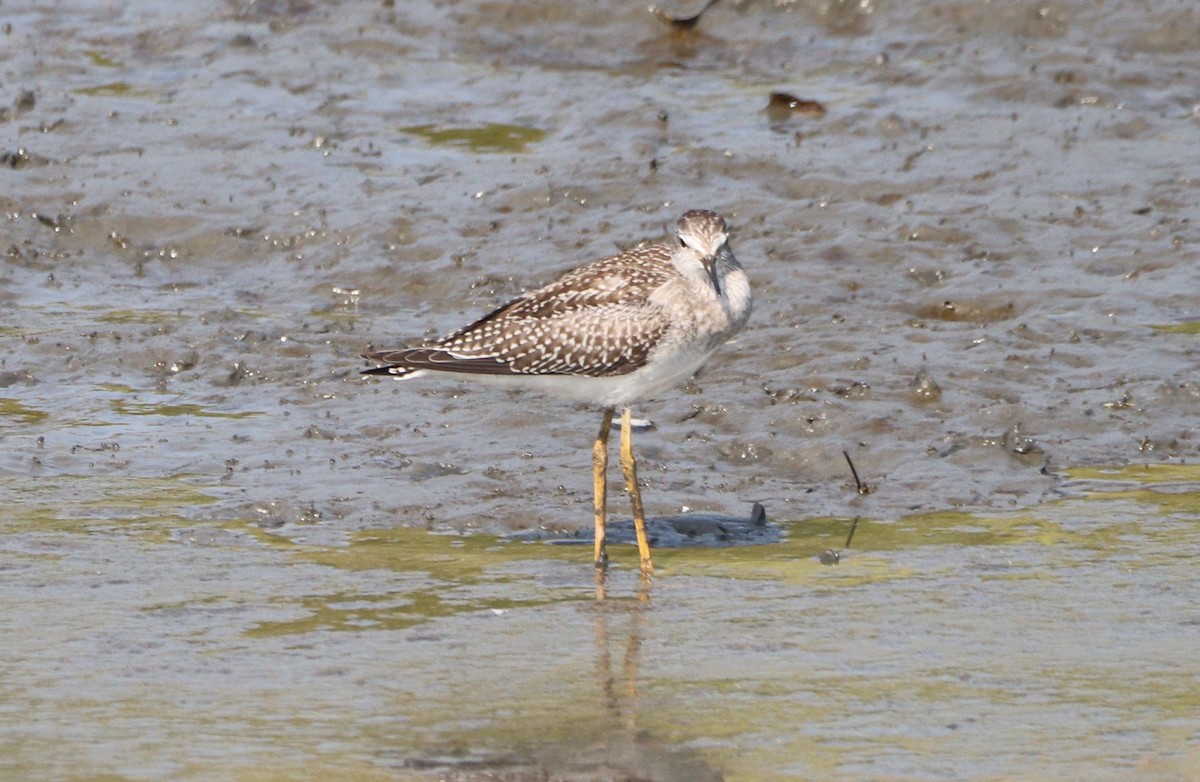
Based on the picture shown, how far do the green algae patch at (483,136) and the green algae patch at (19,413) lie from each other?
4.78m

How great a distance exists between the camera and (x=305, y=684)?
21.7 ft

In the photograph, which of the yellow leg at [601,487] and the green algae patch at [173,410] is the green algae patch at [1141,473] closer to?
the yellow leg at [601,487]

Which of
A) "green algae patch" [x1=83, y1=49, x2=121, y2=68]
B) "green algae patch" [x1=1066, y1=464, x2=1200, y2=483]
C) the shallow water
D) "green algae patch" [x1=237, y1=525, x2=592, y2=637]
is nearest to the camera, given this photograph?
the shallow water

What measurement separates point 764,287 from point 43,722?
6.26m

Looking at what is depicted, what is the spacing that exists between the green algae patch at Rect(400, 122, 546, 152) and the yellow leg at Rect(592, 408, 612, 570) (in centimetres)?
557

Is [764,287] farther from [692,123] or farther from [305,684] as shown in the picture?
[305,684]

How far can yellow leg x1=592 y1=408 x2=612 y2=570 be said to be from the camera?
26.7ft

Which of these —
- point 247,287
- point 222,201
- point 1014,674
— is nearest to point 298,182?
point 222,201

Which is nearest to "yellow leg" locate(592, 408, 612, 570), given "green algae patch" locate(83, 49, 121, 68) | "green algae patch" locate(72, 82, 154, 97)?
"green algae patch" locate(72, 82, 154, 97)

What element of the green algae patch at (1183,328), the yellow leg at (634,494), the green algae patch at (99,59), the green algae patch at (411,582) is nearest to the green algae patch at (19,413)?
the green algae patch at (411,582)

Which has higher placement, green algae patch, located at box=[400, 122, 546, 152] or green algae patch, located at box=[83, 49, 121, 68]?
green algae patch, located at box=[83, 49, 121, 68]

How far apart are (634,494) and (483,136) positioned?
6.48 meters

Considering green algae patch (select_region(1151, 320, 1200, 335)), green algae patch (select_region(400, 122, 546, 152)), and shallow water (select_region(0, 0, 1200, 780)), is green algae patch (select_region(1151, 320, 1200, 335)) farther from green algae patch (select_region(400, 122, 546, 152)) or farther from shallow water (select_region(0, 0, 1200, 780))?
green algae patch (select_region(400, 122, 546, 152))

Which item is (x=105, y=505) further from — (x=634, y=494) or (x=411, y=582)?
(x=634, y=494)
